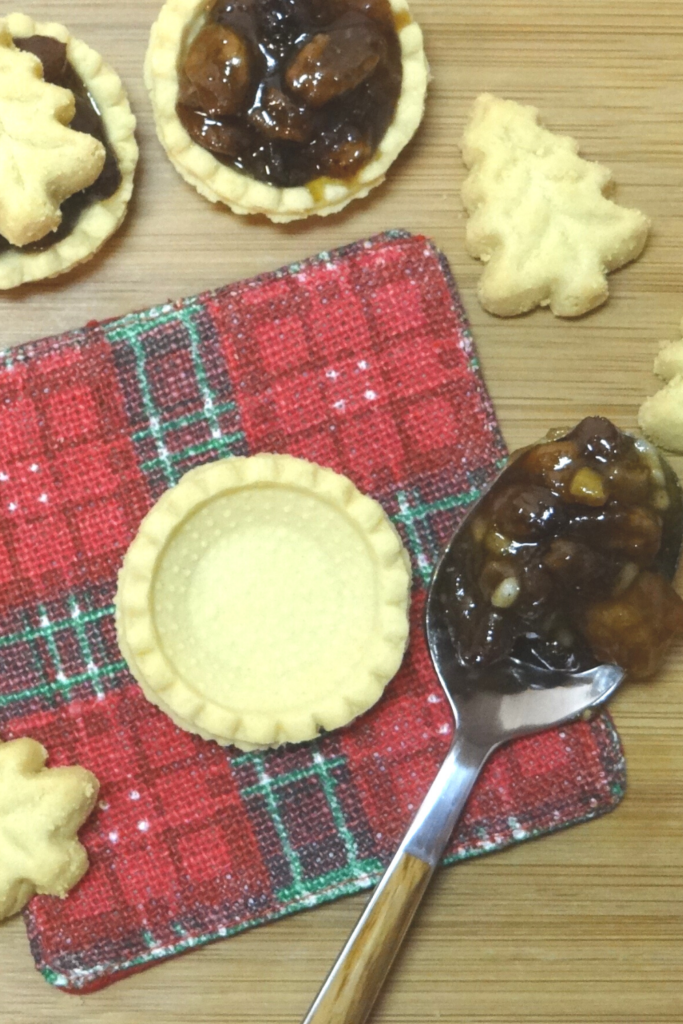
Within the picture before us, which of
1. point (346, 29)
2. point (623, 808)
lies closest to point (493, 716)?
point (623, 808)

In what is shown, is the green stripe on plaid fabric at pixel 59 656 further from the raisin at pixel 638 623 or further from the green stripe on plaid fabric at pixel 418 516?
the raisin at pixel 638 623

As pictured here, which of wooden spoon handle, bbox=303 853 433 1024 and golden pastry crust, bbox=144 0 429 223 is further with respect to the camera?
golden pastry crust, bbox=144 0 429 223

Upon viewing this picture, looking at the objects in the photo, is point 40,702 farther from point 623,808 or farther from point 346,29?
point 346,29

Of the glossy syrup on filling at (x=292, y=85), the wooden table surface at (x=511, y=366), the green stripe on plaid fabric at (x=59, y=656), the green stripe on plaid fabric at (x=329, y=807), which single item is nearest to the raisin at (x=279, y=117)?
the glossy syrup on filling at (x=292, y=85)

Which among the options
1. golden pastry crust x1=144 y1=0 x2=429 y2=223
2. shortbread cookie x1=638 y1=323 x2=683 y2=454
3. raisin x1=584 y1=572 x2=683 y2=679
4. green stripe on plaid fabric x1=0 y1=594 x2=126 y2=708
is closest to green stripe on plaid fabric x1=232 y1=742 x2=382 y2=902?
green stripe on plaid fabric x1=0 y1=594 x2=126 y2=708

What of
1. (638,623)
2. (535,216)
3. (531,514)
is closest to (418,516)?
(531,514)

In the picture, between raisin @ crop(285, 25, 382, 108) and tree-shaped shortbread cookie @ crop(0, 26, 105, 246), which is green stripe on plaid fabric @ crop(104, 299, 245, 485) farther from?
raisin @ crop(285, 25, 382, 108)
